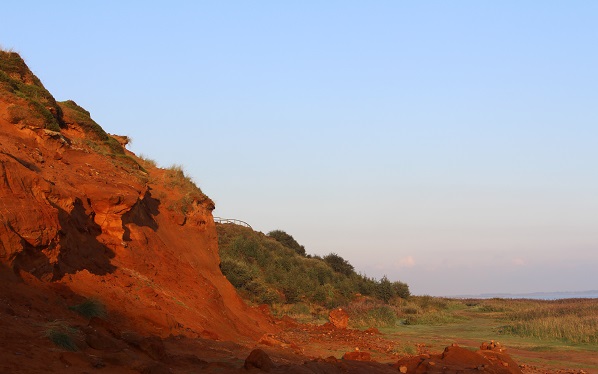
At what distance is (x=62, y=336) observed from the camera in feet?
28.7

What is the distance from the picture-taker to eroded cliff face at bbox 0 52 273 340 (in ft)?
40.3

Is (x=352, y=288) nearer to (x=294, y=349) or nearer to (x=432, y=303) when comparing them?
(x=432, y=303)

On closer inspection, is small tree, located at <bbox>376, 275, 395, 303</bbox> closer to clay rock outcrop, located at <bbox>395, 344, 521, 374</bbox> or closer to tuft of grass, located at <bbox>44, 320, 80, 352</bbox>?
clay rock outcrop, located at <bbox>395, 344, 521, 374</bbox>

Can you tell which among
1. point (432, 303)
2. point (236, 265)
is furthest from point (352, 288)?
point (236, 265)

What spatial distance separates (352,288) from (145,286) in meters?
34.6

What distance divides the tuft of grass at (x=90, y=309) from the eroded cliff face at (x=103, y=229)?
1.84ft

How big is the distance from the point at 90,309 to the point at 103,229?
4914mm

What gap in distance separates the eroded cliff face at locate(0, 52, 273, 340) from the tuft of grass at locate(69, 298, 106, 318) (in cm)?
56

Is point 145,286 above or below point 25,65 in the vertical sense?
below

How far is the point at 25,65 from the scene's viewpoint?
949 inches

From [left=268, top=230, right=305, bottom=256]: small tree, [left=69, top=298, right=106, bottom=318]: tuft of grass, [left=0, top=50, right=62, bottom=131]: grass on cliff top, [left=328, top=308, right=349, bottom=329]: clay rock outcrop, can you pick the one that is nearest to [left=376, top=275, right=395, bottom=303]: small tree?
[left=268, top=230, right=305, bottom=256]: small tree

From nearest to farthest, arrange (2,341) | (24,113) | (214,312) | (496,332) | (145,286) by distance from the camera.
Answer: (2,341) → (145,286) → (24,113) → (214,312) → (496,332)

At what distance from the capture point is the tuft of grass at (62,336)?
8609 mm

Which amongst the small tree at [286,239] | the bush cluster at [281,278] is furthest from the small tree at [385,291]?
the small tree at [286,239]
